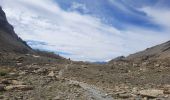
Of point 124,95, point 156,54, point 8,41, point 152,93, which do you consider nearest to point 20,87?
point 124,95

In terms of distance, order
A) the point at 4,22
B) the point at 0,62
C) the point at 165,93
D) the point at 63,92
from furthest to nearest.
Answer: the point at 4,22, the point at 0,62, the point at 165,93, the point at 63,92

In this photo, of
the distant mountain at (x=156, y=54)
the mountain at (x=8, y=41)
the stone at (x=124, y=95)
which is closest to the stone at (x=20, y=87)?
the stone at (x=124, y=95)

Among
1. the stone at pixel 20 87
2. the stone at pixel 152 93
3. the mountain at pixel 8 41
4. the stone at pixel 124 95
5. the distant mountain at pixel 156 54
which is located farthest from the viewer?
the mountain at pixel 8 41

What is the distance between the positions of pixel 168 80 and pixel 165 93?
460 inches

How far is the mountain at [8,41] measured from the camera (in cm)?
11272

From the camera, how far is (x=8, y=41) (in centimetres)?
12250

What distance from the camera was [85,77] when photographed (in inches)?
1607

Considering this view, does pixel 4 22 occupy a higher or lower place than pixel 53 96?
higher

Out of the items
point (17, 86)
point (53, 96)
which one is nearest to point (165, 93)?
point (53, 96)

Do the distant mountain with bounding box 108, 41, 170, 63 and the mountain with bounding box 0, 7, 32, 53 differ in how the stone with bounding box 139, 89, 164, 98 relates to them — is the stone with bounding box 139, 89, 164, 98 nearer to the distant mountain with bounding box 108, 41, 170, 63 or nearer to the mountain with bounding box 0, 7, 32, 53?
the distant mountain with bounding box 108, 41, 170, 63

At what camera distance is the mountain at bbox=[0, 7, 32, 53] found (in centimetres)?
11272

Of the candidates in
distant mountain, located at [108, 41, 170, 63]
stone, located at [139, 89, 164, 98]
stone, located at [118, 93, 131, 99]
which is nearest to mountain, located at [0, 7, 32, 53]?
distant mountain, located at [108, 41, 170, 63]

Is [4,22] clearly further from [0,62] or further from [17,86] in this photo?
[17,86]

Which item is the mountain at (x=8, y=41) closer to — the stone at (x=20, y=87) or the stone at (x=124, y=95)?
the stone at (x=20, y=87)
